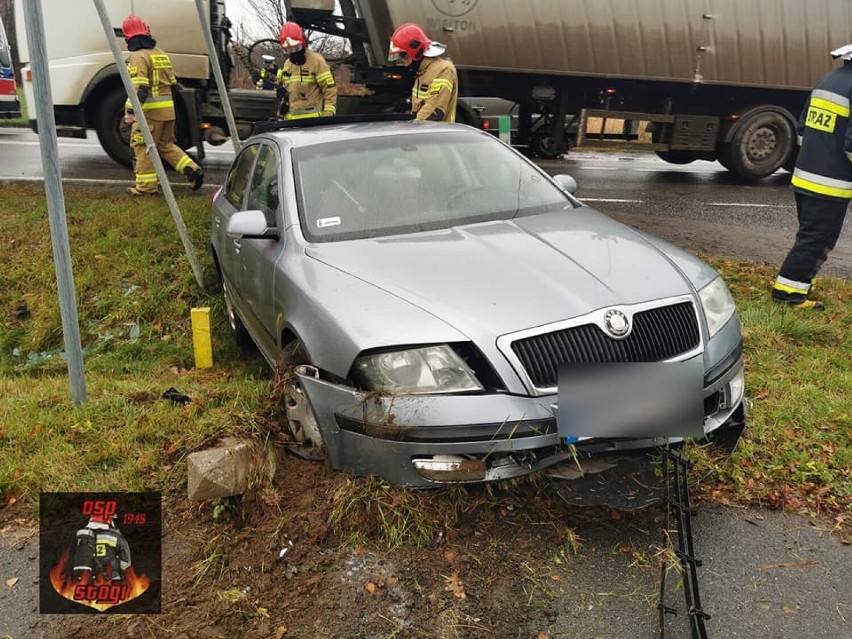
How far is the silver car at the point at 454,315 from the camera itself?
2.58 m

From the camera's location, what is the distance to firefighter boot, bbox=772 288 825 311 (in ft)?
17.2

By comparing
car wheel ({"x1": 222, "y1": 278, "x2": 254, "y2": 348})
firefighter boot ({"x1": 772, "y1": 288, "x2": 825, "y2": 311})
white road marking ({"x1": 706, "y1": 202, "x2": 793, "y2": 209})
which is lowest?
white road marking ({"x1": 706, "y1": 202, "x2": 793, "y2": 209})

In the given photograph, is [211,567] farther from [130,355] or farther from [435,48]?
[435,48]

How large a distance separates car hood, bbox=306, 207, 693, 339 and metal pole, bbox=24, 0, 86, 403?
115cm

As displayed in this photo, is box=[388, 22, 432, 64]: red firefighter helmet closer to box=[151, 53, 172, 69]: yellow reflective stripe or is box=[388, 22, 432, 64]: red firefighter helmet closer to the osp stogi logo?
box=[151, 53, 172, 69]: yellow reflective stripe

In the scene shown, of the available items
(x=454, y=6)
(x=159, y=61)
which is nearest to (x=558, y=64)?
(x=454, y=6)

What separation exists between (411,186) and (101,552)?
2251 mm

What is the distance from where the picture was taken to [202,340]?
4.95m

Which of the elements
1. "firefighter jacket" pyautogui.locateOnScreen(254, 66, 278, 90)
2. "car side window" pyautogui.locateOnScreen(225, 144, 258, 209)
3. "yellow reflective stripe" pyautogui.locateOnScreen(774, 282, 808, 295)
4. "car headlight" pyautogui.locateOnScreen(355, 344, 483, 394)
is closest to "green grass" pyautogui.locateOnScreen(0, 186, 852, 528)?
"yellow reflective stripe" pyautogui.locateOnScreen(774, 282, 808, 295)

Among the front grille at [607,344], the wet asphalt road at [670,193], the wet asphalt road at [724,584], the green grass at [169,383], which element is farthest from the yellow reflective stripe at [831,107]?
the wet asphalt road at [724,584]

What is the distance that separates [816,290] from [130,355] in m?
5.16

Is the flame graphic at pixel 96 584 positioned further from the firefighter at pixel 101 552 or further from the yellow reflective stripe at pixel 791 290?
the yellow reflective stripe at pixel 791 290

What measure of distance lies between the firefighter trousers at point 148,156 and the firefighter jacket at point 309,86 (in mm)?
1299

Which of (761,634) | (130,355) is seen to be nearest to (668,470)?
(761,634)
